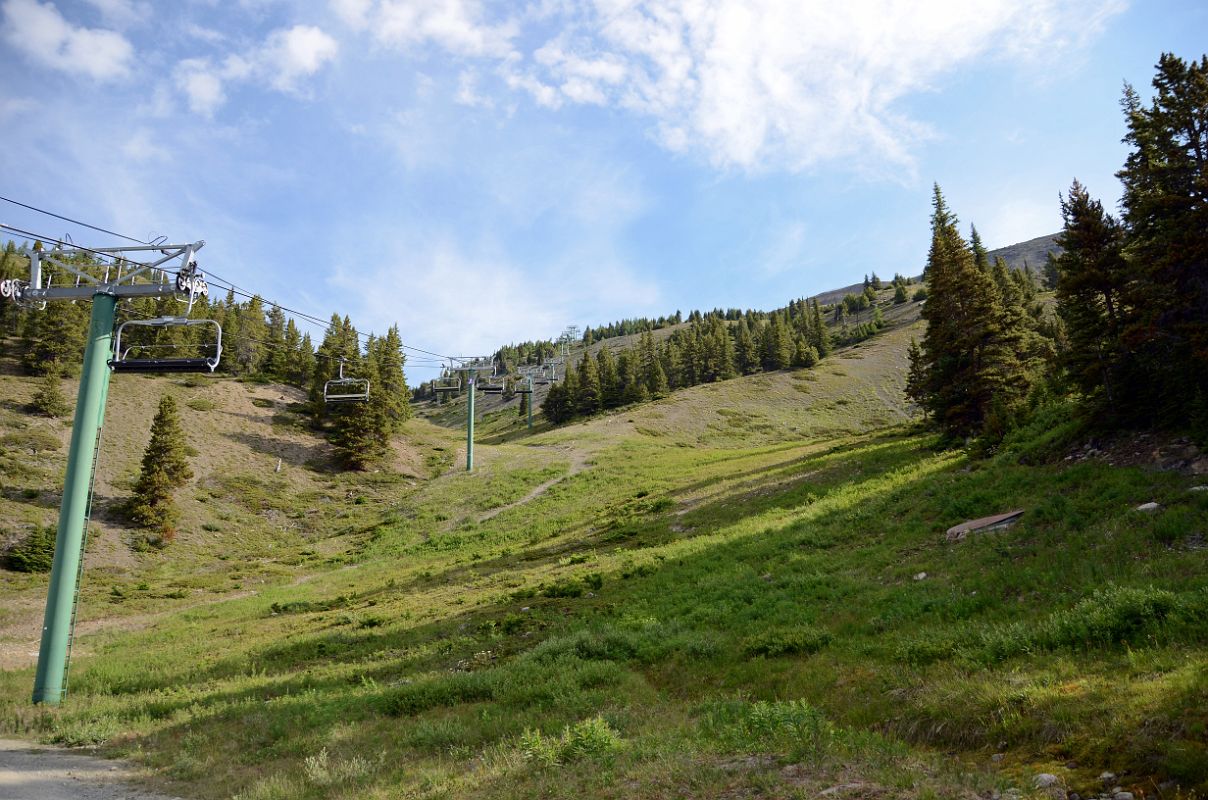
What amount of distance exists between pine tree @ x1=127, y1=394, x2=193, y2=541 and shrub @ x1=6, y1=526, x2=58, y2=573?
669 cm

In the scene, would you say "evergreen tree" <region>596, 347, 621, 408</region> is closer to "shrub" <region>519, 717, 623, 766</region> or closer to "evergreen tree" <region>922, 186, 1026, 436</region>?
"evergreen tree" <region>922, 186, 1026, 436</region>

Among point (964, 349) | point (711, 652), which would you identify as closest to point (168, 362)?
point (711, 652)

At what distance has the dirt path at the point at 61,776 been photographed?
29.5 ft

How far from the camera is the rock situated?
19.1 feet

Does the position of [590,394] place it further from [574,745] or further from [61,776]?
[574,745]

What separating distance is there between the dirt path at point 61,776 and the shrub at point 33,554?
106 ft

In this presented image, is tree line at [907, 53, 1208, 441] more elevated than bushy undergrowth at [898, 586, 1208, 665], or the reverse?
tree line at [907, 53, 1208, 441]

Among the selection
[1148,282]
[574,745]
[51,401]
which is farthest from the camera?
[51,401]

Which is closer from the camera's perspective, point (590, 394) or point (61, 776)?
point (61, 776)

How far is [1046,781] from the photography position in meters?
5.89

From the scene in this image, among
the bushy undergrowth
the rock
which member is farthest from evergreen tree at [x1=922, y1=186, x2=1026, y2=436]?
the rock

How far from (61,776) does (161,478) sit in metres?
42.5

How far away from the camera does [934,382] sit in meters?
35.8

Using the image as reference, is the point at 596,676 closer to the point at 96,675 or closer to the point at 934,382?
the point at 96,675
